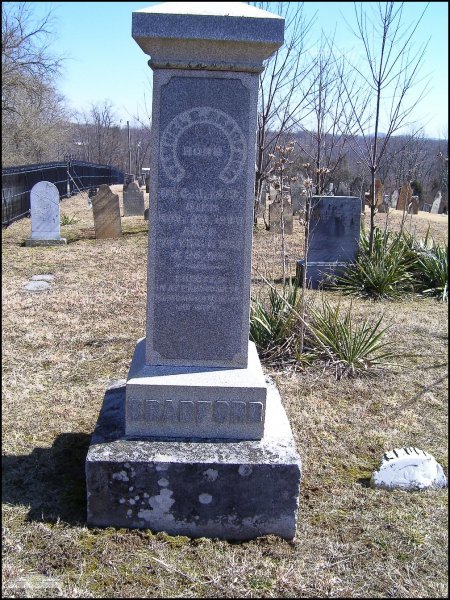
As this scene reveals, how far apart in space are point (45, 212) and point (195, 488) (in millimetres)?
9347

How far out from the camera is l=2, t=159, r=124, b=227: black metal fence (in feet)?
43.2

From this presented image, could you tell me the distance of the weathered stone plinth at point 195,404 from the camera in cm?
291

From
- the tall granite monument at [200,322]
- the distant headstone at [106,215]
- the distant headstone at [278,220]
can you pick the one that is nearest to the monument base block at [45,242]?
the distant headstone at [106,215]

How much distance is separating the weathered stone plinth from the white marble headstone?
28.6ft

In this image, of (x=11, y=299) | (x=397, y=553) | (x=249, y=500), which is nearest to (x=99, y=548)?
(x=249, y=500)

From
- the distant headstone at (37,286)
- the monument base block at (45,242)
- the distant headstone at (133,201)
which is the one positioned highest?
the distant headstone at (133,201)


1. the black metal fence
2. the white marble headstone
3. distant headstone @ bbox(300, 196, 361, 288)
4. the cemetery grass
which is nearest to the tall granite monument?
the cemetery grass

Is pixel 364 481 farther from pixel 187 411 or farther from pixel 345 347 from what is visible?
pixel 345 347

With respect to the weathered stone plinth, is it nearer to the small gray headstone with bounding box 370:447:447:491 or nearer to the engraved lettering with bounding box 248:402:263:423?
the engraved lettering with bounding box 248:402:263:423

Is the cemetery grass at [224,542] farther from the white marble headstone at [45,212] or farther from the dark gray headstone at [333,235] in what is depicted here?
the white marble headstone at [45,212]

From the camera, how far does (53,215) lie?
36.5ft

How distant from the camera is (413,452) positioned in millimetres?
3350

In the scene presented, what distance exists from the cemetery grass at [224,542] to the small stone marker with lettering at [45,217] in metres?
4.82

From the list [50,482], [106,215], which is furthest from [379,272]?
[106,215]
